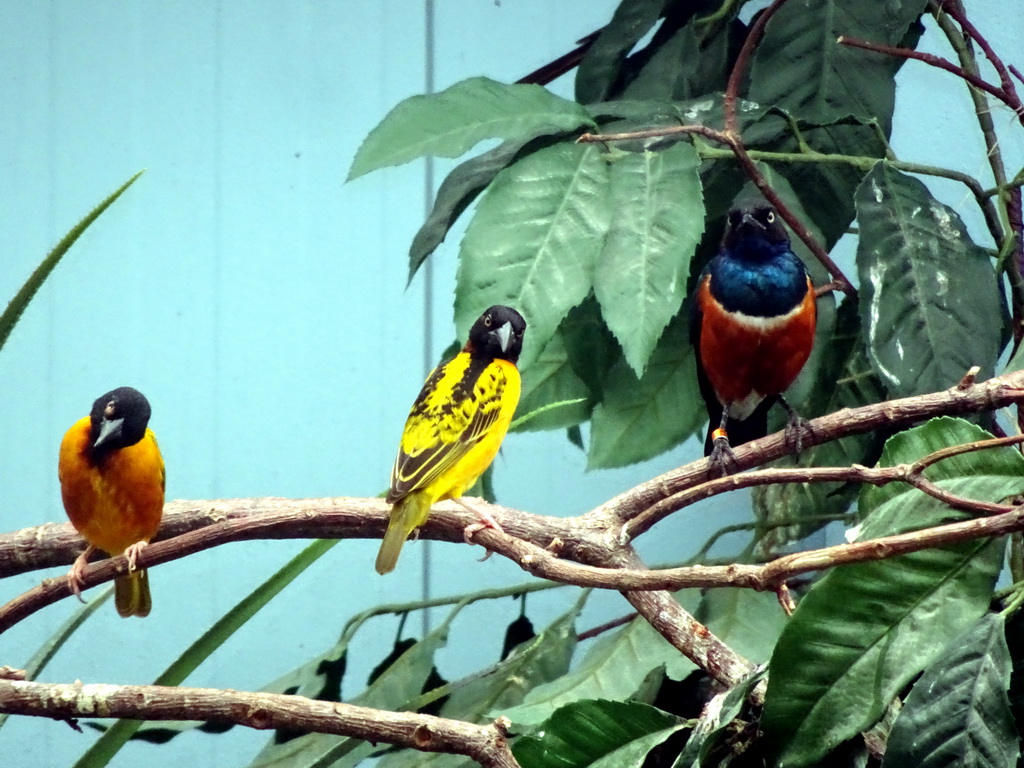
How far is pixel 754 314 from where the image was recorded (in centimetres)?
171

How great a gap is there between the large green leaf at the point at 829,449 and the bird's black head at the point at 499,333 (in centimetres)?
70

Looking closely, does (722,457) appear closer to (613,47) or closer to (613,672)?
(613,672)

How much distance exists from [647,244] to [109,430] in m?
0.74

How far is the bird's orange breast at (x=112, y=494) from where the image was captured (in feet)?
4.74

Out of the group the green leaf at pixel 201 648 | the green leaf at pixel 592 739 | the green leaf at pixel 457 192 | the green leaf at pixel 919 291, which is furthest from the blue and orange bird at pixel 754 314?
the green leaf at pixel 201 648

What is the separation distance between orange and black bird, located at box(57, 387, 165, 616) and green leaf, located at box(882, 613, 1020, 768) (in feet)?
3.08

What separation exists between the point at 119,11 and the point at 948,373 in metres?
1.69

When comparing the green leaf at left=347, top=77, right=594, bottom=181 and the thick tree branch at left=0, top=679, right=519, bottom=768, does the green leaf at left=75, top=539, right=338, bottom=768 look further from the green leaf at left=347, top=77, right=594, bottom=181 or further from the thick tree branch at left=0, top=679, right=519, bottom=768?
the green leaf at left=347, top=77, right=594, bottom=181

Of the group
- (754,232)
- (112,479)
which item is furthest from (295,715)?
(754,232)

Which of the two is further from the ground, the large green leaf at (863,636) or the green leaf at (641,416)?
the green leaf at (641,416)

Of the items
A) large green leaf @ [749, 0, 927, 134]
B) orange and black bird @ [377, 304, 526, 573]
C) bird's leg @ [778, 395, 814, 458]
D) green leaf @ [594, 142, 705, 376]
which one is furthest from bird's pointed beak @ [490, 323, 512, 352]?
large green leaf @ [749, 0, 927, 134]

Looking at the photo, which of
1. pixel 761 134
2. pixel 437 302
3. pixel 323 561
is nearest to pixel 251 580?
pixel 323 561

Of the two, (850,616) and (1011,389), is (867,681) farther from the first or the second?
(1011,389)

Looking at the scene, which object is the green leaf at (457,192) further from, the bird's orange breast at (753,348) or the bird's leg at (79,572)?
the bird's leg at (79,572)
